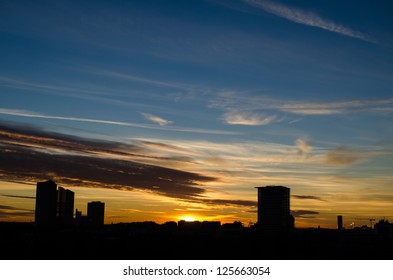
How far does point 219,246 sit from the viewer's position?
164125 mm

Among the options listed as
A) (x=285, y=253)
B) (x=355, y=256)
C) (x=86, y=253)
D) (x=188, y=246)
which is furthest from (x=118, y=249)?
(x=355, y=256)

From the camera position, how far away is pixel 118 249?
146375 mm

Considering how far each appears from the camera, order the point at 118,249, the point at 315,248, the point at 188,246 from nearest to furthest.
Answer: the point at 118,249
the point at 188,246
the point at 315,248

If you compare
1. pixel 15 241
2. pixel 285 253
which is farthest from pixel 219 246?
pixel 15 241

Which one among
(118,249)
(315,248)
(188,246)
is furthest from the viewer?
(315,248)
